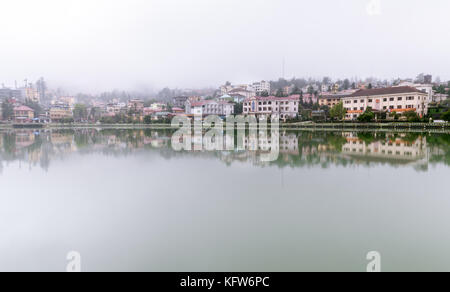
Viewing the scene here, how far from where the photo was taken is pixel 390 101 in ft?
85.0

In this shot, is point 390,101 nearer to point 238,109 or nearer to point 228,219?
point 238,109

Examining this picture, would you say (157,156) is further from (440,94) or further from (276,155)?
(440,94)

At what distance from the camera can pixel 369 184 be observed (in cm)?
542

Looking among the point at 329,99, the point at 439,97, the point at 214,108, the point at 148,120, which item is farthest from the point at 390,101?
the point at 148,120

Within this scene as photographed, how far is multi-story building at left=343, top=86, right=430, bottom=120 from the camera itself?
24378 mm

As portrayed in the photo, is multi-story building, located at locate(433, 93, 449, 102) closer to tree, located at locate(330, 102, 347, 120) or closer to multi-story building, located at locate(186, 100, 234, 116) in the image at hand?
tree, located at locate(330, 102, 347, 120)

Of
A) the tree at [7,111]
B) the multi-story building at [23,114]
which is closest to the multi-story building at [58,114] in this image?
the multi-story building at [23,114]

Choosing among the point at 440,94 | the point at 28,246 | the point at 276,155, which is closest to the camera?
the point at 28,246

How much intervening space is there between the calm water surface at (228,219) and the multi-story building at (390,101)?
21.0 metres

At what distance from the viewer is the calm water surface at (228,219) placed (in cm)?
280

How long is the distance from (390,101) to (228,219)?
1075 inches

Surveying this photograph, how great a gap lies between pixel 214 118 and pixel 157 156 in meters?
22.9

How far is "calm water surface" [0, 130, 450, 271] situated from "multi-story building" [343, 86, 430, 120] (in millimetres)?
20984
